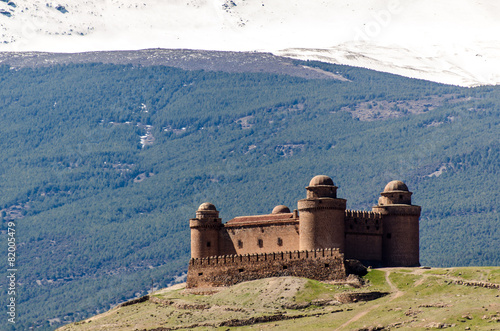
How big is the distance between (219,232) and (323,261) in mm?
22047

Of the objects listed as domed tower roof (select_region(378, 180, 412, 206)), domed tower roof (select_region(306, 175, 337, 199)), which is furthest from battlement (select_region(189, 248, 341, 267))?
domed tower roof (select_region(378, 180, 412, 206))

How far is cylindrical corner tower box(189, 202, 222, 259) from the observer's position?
14400 centimetres

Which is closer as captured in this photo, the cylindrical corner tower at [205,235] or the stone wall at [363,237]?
the stone wall at [363,237]

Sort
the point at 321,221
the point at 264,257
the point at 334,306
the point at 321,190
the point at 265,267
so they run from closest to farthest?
the point at 334,306 < the point at 265,267 < the point at 264,257 < the point at 321,221 < the point at 321,190

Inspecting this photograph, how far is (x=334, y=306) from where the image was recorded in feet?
384

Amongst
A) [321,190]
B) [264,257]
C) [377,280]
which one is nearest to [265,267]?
[264,257]

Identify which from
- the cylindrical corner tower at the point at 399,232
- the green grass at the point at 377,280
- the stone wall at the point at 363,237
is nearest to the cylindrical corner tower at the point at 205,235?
the stone wall at the point at 363,237

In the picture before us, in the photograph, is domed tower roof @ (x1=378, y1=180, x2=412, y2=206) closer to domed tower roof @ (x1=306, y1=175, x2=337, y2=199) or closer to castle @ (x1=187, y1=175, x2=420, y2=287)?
castle @ (x1=187, y1=175, x2=420, y2=287)

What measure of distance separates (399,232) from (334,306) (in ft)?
81.0

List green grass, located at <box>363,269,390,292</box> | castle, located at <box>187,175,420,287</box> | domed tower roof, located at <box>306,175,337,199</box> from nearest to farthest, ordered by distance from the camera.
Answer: green grass, located at <box>363,269,390,292</box> < castle, located at <box>187,175,420,287</box> < domed tower roof, located at <box>306,175,337,199</box>

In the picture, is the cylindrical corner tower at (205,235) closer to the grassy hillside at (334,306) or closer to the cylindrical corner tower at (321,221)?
the grassy hillside at (334,306)

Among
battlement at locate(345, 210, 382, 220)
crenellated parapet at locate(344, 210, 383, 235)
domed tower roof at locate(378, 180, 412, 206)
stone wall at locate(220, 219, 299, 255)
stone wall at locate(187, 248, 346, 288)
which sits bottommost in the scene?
stone wall at locate(187, 248, 346, 288)

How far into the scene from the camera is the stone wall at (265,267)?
413 ft

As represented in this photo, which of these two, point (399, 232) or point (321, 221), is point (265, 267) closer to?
point (321, 221)
